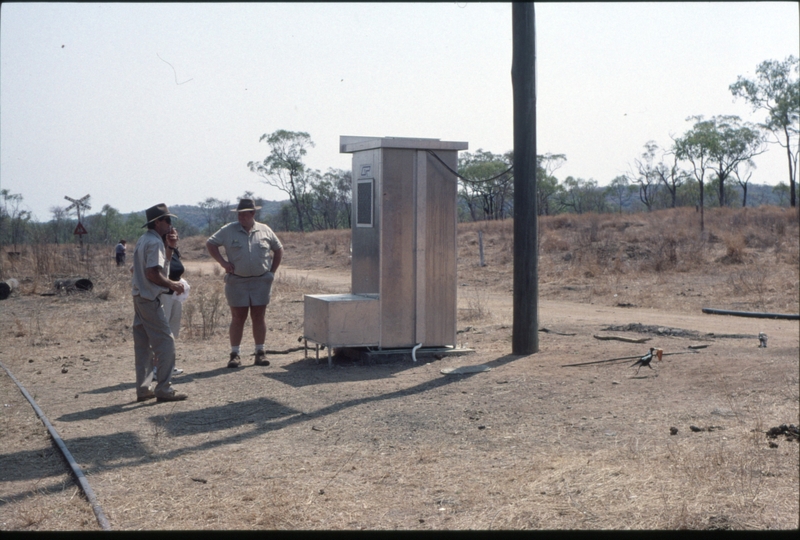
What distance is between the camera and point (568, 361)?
9.04 m

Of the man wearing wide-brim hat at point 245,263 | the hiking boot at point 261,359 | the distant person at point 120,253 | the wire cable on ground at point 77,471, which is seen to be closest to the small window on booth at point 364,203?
the man wearing wide-brim hat at point 245,263

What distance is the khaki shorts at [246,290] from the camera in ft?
30.7

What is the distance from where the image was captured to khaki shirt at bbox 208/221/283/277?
9.26 m

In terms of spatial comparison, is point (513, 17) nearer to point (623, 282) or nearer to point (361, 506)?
point (361, 506)

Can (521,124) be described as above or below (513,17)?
below

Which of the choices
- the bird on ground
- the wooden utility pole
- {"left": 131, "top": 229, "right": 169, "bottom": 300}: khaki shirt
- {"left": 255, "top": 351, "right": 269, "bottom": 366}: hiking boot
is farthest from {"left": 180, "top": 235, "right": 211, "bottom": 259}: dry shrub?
the bird on ground

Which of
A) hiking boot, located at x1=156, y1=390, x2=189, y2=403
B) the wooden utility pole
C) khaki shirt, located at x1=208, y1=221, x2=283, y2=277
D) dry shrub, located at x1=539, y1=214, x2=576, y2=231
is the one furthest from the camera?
dry shrub, located at x1=539, y1=214, x2=576, y2=231

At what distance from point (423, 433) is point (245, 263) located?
3.74m

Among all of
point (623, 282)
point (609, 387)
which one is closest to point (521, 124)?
point (609, 387)

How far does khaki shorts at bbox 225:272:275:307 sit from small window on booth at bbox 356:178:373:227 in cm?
129

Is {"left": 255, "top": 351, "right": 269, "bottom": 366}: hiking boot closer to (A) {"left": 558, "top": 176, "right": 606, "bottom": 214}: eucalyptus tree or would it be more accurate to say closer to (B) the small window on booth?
(B) the small window on booth

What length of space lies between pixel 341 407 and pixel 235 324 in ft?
8.73

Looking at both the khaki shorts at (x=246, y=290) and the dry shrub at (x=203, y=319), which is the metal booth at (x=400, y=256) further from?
the dry shrub at (x=203, y=319)

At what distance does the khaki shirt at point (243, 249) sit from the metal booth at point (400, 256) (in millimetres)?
823
